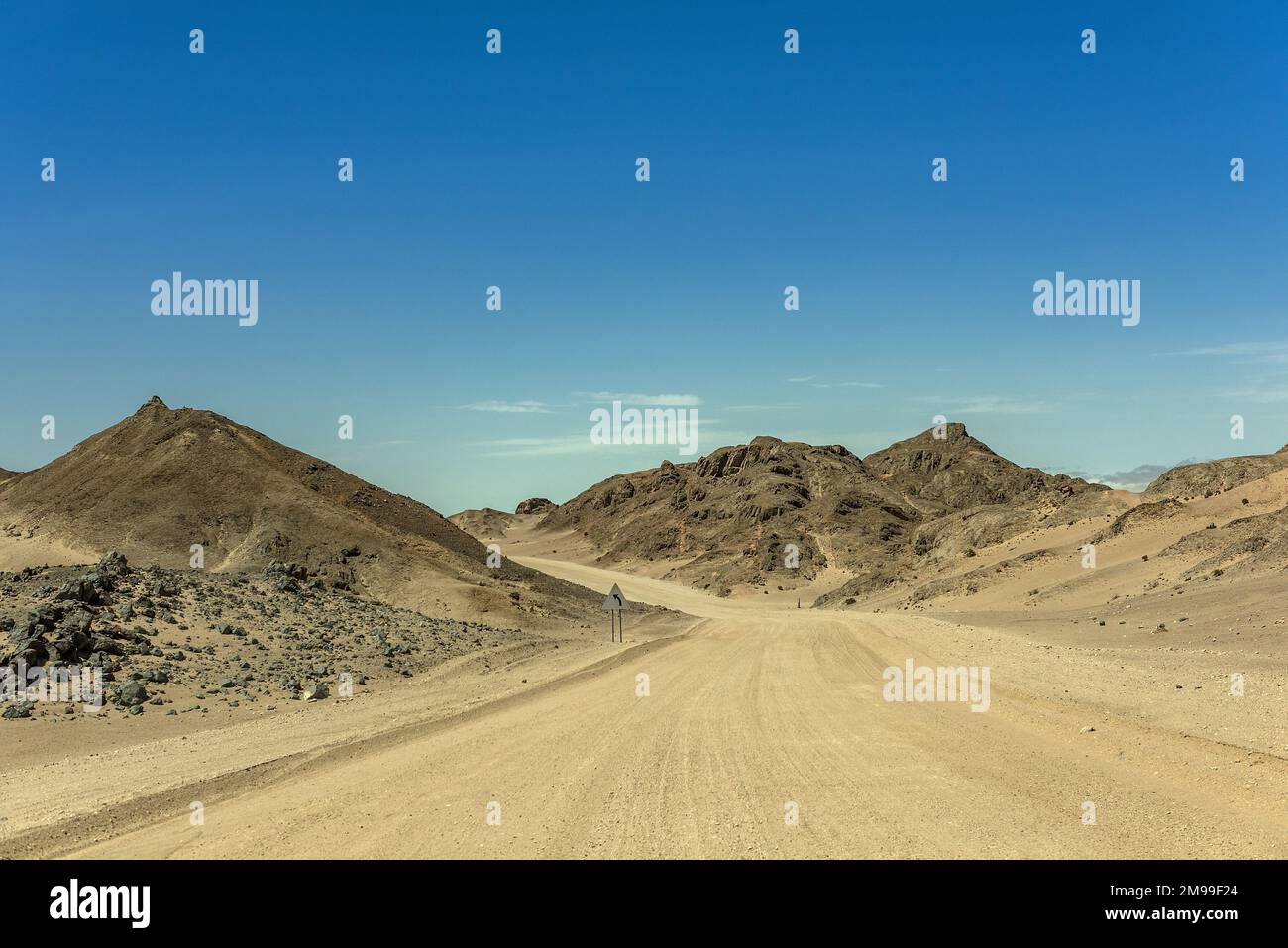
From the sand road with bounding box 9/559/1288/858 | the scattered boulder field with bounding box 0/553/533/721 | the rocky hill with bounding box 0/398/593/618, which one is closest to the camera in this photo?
the sand road with bounding box 9/559/1288/858

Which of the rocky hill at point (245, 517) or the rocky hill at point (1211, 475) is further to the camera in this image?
the rocky hill at point (1211, 475)

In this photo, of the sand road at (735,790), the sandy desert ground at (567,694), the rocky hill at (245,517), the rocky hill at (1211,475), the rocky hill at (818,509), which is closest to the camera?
the sand road at (735,790)

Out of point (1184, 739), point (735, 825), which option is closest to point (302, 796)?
point (735, 825)

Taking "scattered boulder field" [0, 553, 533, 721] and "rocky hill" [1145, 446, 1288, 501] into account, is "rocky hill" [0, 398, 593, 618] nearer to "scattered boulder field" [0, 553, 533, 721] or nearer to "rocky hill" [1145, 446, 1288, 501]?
"scattered boulder field" [0, 553, 533, 721]

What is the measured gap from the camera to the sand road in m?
9.14

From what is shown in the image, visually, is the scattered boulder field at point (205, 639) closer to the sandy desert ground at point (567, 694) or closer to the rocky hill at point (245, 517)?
the sandy desert ground at point (567, 694)

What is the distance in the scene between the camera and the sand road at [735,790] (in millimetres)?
9141

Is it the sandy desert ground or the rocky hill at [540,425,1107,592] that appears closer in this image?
the sandy desert ground

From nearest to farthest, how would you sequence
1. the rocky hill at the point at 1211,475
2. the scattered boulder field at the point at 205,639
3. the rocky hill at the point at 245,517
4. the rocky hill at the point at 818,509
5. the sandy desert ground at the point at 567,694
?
the sandy desert ground at the point at 567,694, the scattered boulder field at the point at 205,639, the rocky hill at the point at 245,517, the rocky hill at the point at 1211,475, the rocky hill at the point at 818,509

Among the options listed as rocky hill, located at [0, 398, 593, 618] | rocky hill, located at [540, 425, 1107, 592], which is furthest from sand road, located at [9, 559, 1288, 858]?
rocky hill, located at [540, 425, 1107, 592]

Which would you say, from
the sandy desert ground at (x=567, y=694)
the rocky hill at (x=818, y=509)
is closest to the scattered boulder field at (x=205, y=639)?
the sandy desert ground at (x=567, y=694)

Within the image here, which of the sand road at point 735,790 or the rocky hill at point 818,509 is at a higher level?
the rocky hill at point 818,509

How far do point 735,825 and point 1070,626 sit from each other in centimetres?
2979

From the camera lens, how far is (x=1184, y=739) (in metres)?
13.1
